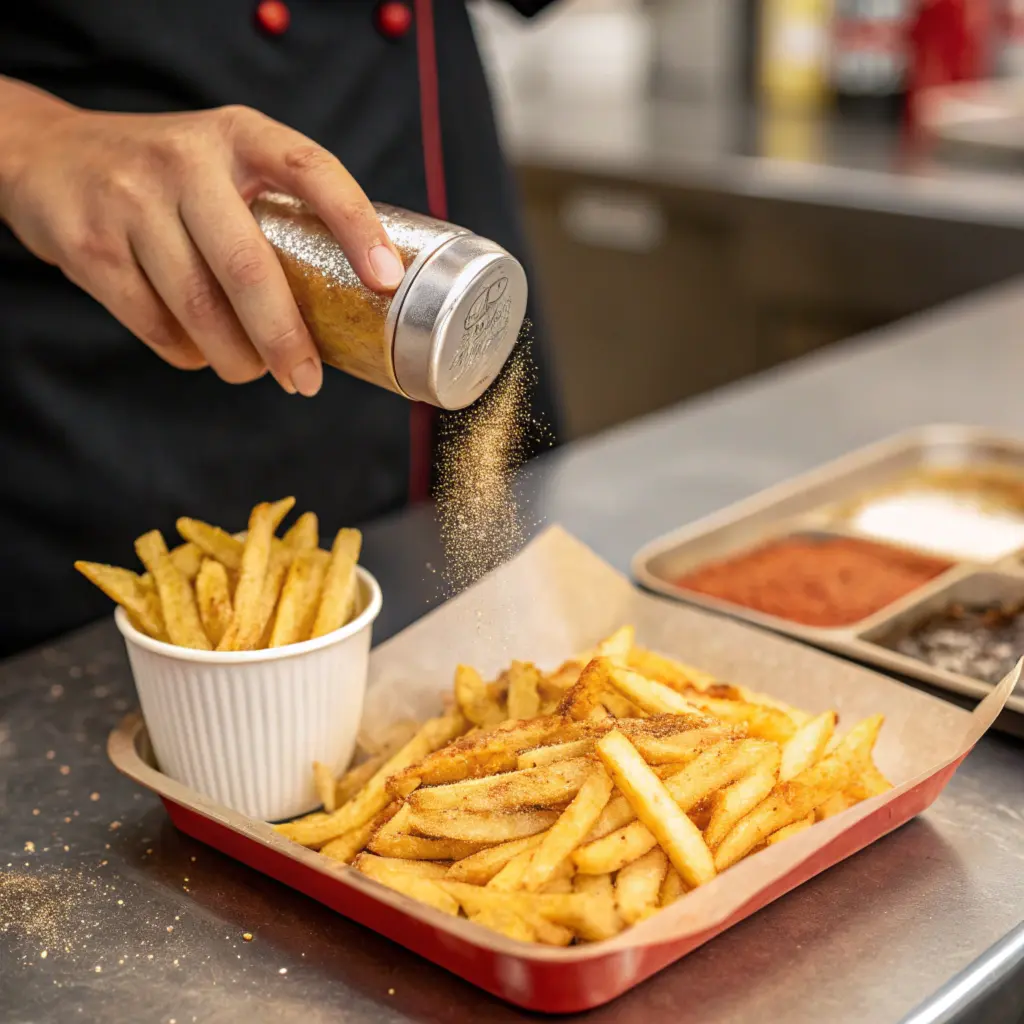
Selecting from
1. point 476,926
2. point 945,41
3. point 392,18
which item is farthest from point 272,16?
point 945,41

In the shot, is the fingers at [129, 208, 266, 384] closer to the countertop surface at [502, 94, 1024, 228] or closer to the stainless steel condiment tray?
the stainless steel condiment tray

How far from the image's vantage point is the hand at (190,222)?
1039 millimetres

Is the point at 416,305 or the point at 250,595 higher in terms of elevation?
the point at 416,305

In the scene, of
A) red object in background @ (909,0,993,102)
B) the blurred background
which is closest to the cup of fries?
the blurred background

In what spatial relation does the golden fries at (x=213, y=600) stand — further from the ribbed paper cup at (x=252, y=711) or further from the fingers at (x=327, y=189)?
the fingers at (x=327, y=189)

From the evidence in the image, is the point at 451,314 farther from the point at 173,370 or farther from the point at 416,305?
the point at 173,370

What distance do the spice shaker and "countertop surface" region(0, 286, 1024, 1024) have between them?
0.20m

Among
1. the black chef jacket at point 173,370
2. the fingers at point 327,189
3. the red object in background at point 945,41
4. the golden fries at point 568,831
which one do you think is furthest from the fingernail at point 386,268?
the red object in background at point 945,41

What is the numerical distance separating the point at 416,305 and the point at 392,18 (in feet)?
2.94

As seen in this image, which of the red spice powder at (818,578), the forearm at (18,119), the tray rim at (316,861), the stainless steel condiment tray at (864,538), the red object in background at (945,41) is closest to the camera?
→ the tray rim at (316,861)

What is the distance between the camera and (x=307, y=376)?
1088 mm

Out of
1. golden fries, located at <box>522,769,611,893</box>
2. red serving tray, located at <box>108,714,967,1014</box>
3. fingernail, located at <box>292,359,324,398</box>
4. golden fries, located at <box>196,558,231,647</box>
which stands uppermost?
fingernail, located at <box>292,359,324,398</box>

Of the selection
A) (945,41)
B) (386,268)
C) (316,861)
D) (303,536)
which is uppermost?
(386,268)

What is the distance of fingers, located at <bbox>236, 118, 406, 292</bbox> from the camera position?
0.99 m
